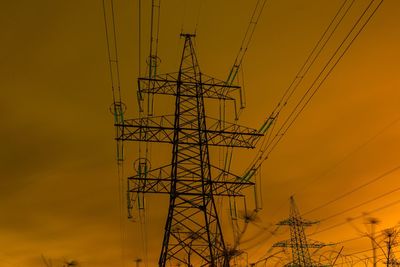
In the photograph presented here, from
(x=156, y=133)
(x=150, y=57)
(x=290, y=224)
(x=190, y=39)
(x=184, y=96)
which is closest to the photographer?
(x=156, y=133)

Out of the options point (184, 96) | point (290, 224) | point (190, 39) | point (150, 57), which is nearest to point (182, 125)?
point (184, 96)

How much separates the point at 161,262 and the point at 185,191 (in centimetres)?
315

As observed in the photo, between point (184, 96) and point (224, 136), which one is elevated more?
point (184, 96)

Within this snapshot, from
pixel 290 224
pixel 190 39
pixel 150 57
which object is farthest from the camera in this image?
pixel 290 224

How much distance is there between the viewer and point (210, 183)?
1941 cm

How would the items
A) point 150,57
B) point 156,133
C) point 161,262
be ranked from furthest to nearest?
point 150,57, point 156,133, point 161,262

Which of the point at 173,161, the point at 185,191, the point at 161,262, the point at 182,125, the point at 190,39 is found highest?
the point at 190,39

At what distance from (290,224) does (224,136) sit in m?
32.9

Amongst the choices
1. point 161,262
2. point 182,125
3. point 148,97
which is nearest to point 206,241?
point 161,262

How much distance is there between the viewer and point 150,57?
831 inches

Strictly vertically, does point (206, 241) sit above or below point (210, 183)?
below

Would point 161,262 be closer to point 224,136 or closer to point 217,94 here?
point 224,136

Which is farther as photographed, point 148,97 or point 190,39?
point 190,39

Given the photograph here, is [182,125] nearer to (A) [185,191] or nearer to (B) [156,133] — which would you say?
(B) [156,133]
